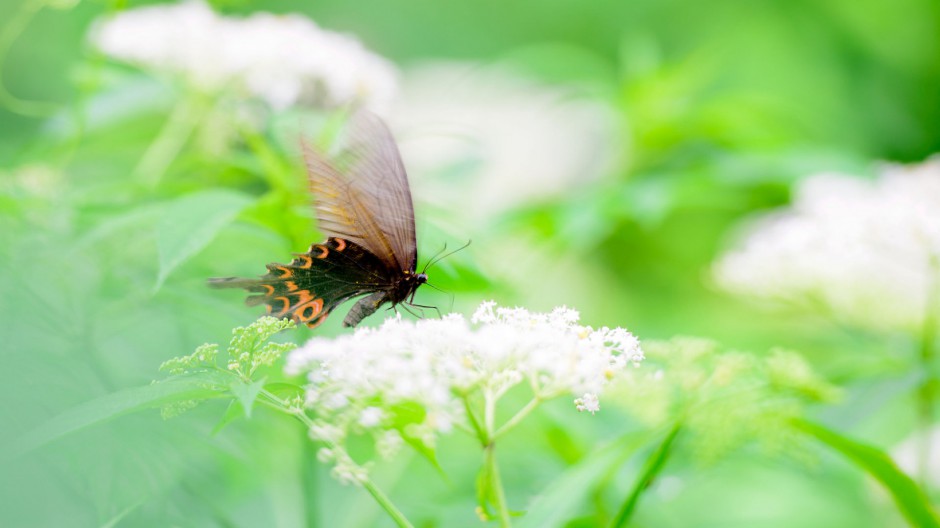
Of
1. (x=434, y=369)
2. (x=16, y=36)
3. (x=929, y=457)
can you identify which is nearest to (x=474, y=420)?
(x=434, y=369)

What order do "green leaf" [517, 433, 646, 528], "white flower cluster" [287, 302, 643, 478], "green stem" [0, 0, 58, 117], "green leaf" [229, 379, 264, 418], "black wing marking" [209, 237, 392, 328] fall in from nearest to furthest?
"green leaf" [229, 379, 264, 418]
"white flower cluster" [287, 302, 643, 478]
"green leaf" [517, 433, 646, 528]
"black wing marking" [209, 237, 392, 328]
"green stem" [0, 0, 58, 117]

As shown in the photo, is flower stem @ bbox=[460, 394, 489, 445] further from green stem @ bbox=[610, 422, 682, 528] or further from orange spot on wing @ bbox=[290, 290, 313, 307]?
orange spot on wing @ bbox=[290, 290, 313, 307]

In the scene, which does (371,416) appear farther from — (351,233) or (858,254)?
(858,254)

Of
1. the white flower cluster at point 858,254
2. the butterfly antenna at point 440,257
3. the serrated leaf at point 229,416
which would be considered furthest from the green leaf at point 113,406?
the white flower cluster at point 858,254

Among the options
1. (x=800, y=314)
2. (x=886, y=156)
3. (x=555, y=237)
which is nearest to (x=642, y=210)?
(x=555, y=237)

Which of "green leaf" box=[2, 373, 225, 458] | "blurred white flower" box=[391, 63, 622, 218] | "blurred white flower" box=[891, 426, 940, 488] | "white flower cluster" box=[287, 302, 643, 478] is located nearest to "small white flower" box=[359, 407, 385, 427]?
"white flower cluster" box=[287, 302, 643, 478]

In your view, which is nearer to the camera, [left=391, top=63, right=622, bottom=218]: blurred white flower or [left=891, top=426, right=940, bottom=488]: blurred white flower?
[left=891, top=426, right=940, bottom=488]: blurred white flower

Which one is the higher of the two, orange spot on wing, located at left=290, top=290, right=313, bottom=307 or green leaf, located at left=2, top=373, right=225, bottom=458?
orange spot on wing, located at left=290, top=290, right=313, bottom=307
